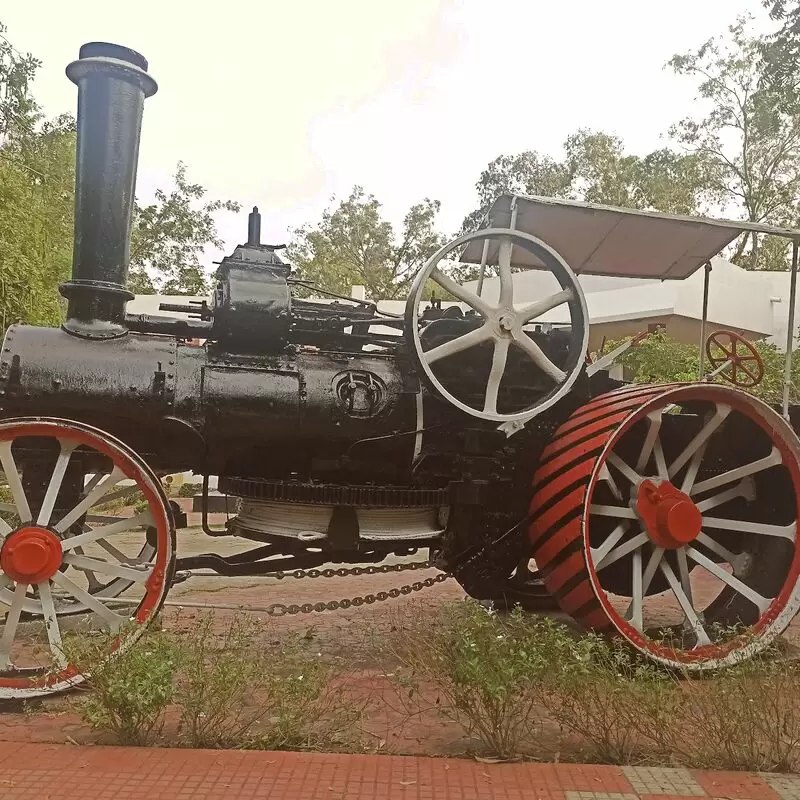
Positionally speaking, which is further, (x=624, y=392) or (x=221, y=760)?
(x=624, y=392)

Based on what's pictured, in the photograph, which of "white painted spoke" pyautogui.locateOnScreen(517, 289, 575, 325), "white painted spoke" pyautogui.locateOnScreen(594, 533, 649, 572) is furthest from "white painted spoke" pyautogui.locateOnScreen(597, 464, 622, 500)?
"white painted spoke" pyautogui.locateOnScreen(517, 289, 575, 325)

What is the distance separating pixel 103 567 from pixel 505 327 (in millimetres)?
2508

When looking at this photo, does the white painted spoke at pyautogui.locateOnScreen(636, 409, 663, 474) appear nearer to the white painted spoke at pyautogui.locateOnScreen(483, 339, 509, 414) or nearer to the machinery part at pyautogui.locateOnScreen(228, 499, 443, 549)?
the white painted spoke at pyautogui.locateOnScreen(483, 339, 509, 414)

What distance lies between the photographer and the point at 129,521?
414 cm

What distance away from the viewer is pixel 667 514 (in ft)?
15.1

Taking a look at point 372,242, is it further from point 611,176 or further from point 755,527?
point 755,527

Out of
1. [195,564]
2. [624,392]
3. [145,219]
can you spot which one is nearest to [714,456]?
[624,392]

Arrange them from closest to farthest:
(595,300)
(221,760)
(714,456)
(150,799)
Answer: (150,799), (221,760), (714,456), (595,300)

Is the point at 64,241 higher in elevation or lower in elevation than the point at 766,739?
higher

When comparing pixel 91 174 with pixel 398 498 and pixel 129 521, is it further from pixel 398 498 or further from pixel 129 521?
pixel 398 498

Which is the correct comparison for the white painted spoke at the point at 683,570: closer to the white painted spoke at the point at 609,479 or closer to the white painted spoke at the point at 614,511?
the white painted spoke at the point at 614,511

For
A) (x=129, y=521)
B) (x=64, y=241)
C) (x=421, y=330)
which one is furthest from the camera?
(x=64, y=241)

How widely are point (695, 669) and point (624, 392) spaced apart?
161cm

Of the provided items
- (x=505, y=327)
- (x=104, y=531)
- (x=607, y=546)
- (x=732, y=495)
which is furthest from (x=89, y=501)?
(x=732, y=495)
